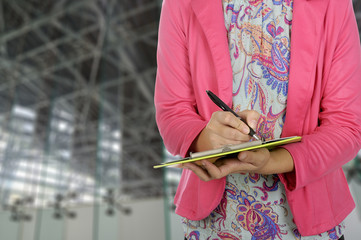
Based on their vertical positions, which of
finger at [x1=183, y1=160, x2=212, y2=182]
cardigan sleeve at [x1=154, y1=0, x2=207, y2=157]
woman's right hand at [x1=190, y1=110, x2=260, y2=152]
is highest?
cardigan sleeve at [x1=154, y1=0, x2=207, y2=157]

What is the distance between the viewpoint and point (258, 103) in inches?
28.3

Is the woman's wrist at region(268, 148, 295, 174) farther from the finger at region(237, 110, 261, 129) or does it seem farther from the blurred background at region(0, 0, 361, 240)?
the blurred background at region(0, 0, 361, 240)

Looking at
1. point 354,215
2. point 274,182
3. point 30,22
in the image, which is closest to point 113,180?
point 354,215

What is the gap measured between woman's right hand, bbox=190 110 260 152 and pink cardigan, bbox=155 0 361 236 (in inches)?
2.5

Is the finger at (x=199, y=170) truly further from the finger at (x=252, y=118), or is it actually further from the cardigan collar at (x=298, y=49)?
the cardigan collar at (x=298, y=49)

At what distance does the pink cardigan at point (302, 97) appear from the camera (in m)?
0.59

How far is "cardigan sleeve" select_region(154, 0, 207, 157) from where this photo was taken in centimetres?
64

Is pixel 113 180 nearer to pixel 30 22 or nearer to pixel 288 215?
pixel 288 215

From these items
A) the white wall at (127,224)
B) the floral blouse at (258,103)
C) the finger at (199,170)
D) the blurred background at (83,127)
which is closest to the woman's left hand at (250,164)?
the finger at (199,170)

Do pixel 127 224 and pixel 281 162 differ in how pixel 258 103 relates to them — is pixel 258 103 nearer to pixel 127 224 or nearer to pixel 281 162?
pixel 281 162

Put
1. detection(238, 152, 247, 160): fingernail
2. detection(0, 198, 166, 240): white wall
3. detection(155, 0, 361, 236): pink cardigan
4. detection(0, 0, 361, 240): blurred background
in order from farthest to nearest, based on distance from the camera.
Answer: detection(0, 0, 361, 240): blurred background
detection(0, 198, 166, 240): white wall
detection(155, 0, 361, 236): pink cardigan
detection(238, 152, 247, 160): fingernail

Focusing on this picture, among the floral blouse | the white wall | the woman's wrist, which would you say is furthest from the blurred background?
the woman's wrist

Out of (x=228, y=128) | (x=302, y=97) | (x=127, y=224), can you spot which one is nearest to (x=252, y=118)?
(x=228, y=128)

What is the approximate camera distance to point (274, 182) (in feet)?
2.19
